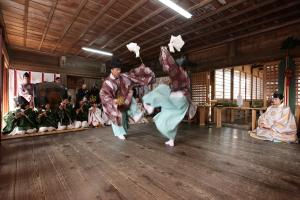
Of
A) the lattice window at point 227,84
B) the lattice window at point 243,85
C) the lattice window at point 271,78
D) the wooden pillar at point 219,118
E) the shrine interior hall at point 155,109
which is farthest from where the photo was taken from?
the lattice window at point 243,85

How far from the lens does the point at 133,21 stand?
186 inches

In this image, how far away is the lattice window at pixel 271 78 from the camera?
17.0 ft

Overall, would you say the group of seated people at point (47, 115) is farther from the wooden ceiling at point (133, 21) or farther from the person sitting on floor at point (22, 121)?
the wooden ceiling at point (133, 21)

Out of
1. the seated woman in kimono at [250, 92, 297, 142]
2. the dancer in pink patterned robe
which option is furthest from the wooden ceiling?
the seated woman in kimono at [250, 92, 297, 142]

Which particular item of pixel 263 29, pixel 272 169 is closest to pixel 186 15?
pixel 263 29

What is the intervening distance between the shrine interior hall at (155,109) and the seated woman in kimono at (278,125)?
0.08 ft

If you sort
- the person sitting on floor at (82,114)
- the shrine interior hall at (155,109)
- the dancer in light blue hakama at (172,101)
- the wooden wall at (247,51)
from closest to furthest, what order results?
the shrine interior hall at (155,109) → the dancer in light blue hakama at (172,101) → the wooden wall at (247,51) → the person sitting on floor at (82,114)

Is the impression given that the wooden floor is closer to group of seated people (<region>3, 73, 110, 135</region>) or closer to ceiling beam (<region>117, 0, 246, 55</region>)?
group of seated people (<region>3, 73, 110, 135</region>)

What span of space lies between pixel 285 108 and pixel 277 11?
96.9 inches

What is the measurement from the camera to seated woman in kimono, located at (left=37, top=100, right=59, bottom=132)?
4.97m

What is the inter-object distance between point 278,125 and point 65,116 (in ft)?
20.6

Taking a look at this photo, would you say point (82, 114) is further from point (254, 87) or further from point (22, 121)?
point (254, 87)

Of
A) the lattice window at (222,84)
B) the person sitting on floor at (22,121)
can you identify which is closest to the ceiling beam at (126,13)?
the person sitting on floor at (22,121)

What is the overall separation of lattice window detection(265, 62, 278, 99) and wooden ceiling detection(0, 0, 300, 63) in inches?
47.5
